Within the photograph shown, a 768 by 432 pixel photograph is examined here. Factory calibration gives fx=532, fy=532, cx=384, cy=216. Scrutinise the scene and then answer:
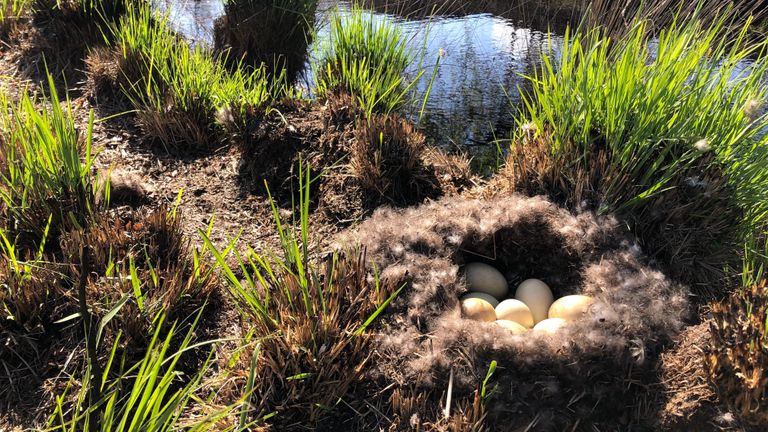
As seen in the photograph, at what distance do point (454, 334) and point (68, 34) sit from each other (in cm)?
411

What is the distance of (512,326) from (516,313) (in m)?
0.08

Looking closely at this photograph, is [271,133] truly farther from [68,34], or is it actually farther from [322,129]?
[68,34]

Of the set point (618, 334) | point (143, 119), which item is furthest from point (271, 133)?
point (618, 334)

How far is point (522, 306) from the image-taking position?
205cm

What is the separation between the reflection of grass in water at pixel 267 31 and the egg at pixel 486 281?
2.84m

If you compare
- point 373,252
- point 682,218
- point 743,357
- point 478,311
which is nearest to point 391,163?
point 373,252

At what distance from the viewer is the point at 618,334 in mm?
1838

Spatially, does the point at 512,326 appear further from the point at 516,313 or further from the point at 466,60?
the point at 466,60

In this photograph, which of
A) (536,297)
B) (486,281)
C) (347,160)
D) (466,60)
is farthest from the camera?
(466,60)

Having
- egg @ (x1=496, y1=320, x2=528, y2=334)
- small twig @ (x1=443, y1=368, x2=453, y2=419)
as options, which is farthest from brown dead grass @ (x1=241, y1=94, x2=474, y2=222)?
small twig @ (x1=443, y1=368, x2=453, y2=419)

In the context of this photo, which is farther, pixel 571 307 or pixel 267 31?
pixel 267 31

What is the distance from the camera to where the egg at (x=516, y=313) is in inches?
79.9

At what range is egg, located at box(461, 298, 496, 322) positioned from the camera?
6.61 feet

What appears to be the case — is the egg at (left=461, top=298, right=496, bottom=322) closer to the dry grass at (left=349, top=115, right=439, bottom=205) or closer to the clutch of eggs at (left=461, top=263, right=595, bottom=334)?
the clutch of eggs at (left=461, top=263, right=595, bottom=334)
